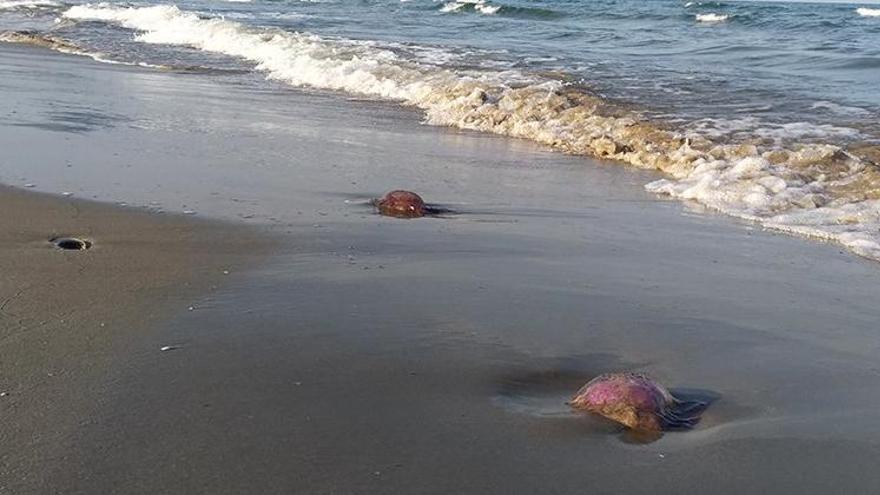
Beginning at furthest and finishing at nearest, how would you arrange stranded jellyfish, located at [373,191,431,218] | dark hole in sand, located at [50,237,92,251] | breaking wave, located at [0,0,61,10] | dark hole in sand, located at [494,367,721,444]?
breaking wave, located at [0,0,61,10] → stranded jellyfish, located at [373,191,431,218] → dark hole in sand, located at [50,237,92,251] → dark hole in sand, located at [494,367,721,444]

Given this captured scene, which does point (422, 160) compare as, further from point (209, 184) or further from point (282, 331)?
point (282, 331)

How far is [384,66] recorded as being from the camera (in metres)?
13.2

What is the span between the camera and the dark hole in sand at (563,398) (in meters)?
2.94

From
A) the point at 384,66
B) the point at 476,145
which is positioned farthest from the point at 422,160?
the point at 384,66

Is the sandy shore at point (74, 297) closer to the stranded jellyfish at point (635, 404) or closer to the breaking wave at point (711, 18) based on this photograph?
the stranded jellyfish at point (635, 404)

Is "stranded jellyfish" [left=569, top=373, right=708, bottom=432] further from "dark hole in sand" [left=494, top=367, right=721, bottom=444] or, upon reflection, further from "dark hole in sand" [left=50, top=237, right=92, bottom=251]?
"dark hole in sand" [left=50, top=237, right=92, bottom=251]

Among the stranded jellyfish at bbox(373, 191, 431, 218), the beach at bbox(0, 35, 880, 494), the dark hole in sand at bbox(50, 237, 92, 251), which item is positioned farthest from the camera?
the stranded jellyfish at bbox(373, 191, 431, 218)

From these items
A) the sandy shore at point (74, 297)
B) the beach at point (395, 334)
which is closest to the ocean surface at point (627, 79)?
the beach at point (395, 334)

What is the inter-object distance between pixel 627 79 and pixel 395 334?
899cm

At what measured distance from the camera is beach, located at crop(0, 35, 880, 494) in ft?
8.86

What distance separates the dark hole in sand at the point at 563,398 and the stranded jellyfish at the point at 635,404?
24mm

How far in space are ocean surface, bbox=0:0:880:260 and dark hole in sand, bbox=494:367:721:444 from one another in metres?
2.54

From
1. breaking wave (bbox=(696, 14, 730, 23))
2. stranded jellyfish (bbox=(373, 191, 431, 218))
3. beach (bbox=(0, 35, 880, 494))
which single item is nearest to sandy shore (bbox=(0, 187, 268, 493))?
beach (bbox=(0, 35, 880, 494))

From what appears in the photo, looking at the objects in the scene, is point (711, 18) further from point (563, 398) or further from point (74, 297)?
point (563, 398)
